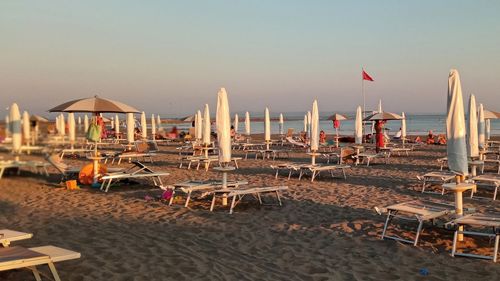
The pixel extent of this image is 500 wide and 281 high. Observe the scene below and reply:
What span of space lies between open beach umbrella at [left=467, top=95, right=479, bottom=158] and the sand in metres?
1.33

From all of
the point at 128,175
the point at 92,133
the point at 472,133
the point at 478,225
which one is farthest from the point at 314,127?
the point at 92,133

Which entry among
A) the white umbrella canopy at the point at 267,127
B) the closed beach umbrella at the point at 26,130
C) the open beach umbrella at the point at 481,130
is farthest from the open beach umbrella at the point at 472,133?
the closed beach umbrella at the point at 26,130

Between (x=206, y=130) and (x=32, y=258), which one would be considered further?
(x=206, y=130)

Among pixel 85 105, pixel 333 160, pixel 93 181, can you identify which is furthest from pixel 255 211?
pixel 333 160

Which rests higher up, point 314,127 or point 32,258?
point 314,127

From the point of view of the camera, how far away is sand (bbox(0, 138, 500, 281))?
459 cm

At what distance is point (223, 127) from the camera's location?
26.9 ft

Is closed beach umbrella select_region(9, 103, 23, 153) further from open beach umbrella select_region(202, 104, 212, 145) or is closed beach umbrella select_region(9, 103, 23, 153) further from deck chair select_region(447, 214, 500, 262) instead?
open beach umbrella select_region(202, 104, 212, 145)

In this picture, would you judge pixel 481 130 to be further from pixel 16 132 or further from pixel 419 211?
pixel 16 132

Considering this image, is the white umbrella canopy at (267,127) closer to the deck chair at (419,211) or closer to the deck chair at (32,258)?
the deck chair at (419,211)

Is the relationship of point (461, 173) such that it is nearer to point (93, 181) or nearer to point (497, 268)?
point (497, 268)

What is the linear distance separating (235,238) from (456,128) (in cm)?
318

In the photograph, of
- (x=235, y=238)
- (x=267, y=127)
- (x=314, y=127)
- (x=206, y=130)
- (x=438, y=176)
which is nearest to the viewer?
(x=235, y=238)

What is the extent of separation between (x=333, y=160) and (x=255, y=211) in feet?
31.8
